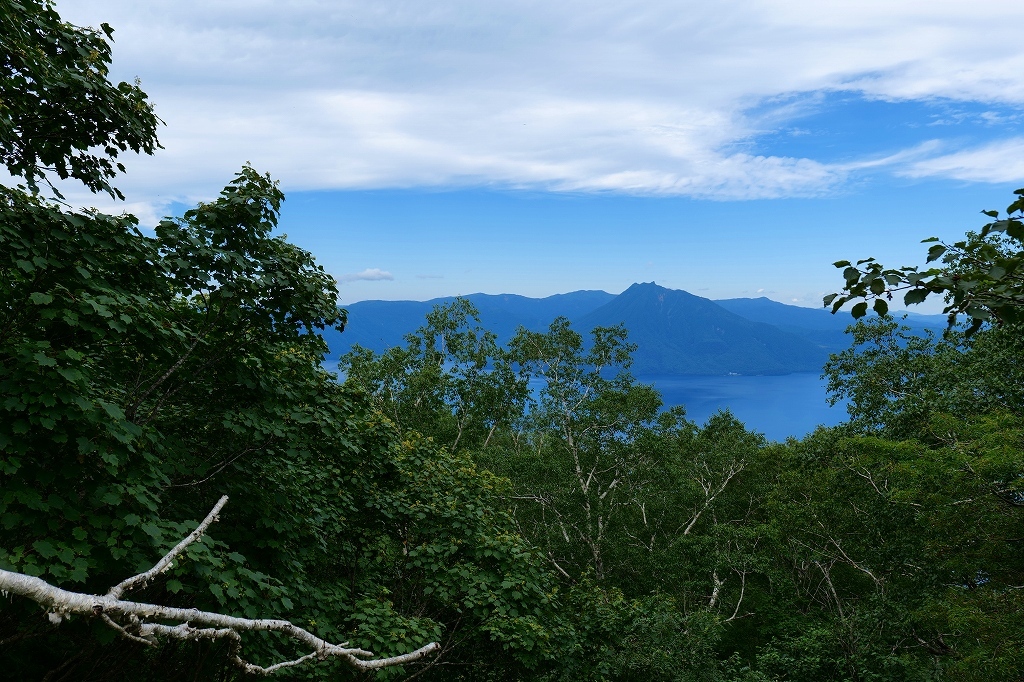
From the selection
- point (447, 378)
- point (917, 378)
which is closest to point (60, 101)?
point (447, 378)

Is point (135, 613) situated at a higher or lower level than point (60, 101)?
lower

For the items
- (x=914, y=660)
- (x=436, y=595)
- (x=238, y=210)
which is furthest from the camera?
(x=914, y=660)

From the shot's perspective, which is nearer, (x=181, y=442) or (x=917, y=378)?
(x=181, y=442)

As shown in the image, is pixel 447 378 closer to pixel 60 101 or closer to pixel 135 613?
pixel 60 101

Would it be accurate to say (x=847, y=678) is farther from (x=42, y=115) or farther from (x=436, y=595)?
(x=42, y=115)

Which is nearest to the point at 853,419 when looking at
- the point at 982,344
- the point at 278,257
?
the point at 982,344

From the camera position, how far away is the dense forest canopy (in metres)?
5.25

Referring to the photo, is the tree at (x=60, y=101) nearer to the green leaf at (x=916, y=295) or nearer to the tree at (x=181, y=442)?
the tree at (x=181, y=442)

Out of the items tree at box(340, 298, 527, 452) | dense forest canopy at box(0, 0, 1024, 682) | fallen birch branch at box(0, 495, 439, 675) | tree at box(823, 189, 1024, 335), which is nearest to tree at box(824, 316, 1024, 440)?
dense forest canopy at box(0, 0, 1024, 682)

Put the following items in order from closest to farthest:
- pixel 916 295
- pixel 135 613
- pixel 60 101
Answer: pixel 135 613
pixel 916 295
pixel 60 101

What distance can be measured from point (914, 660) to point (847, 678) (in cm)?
324

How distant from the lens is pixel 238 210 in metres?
7.13

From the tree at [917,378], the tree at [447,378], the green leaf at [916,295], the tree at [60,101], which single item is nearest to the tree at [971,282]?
the green leaf at [916,295]

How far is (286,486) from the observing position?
8367mm
